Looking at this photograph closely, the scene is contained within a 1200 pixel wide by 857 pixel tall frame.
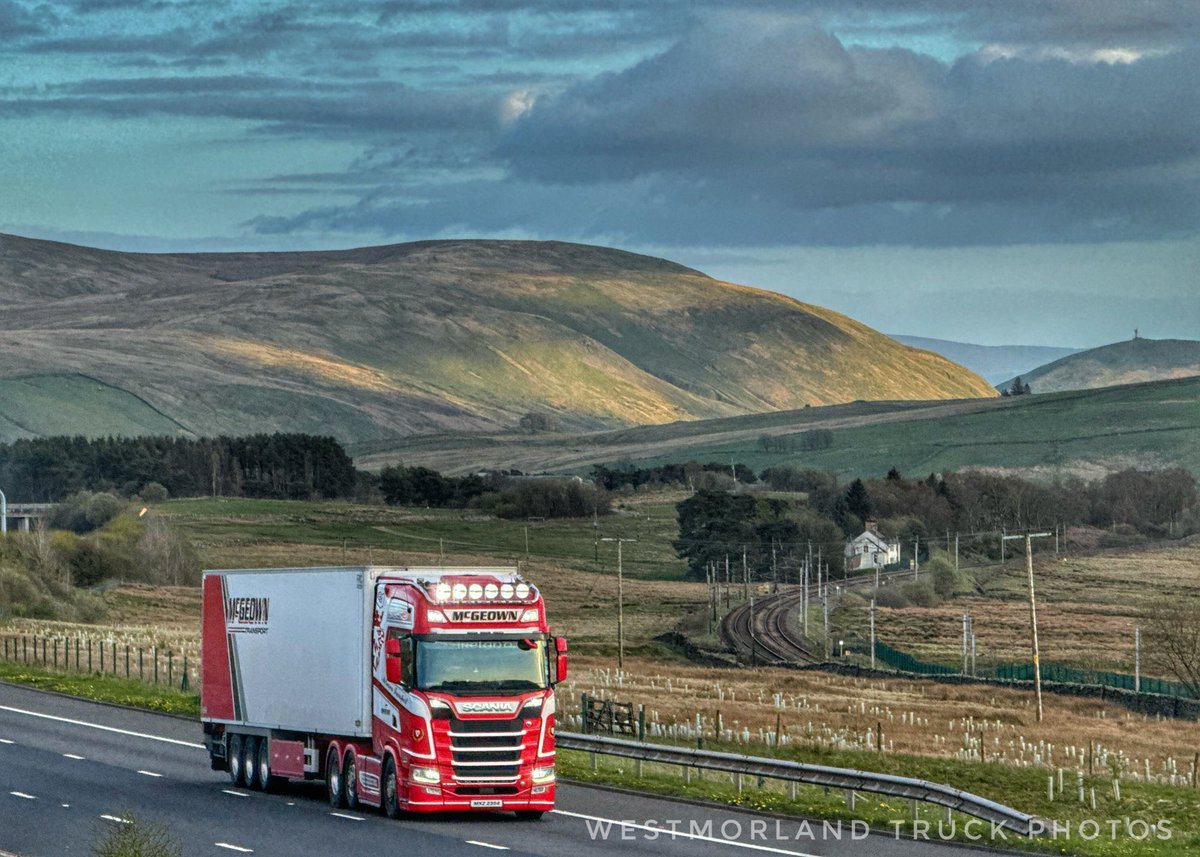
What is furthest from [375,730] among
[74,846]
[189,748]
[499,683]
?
[189,748]

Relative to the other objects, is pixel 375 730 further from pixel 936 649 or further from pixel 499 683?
pixel 936 649

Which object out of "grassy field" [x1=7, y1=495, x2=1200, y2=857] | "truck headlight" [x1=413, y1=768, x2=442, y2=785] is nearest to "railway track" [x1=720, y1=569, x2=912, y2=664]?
"grassy field" [x1=7, y1=495, x2=1200, y2=857]

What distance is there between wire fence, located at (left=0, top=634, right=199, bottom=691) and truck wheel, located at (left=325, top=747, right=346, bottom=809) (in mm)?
25967

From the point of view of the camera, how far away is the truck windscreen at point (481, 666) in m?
31.8

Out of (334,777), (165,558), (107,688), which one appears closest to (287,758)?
(334,777)

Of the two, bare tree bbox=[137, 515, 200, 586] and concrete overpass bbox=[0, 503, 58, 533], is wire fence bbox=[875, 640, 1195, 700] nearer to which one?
bare tree bbox=[137, 515, 200, 586]

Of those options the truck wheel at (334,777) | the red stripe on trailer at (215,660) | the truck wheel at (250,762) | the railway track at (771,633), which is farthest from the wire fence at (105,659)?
the railway track at (771,633)

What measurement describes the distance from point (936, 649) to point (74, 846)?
91.4 m

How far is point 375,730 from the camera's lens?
32562mm

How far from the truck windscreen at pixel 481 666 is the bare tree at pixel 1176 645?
6792 cm

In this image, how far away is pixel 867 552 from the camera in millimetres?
179125

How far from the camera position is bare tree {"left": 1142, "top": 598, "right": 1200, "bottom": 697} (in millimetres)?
99000

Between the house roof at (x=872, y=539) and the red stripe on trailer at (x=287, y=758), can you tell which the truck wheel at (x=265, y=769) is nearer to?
the red stripe on trailer at (x=287, y=758)

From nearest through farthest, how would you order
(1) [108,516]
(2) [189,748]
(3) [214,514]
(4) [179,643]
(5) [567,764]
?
(5) [567,764] < (2) [189,748] < (4) [179,643] < (1) [108,516] < (3) [214,514]
